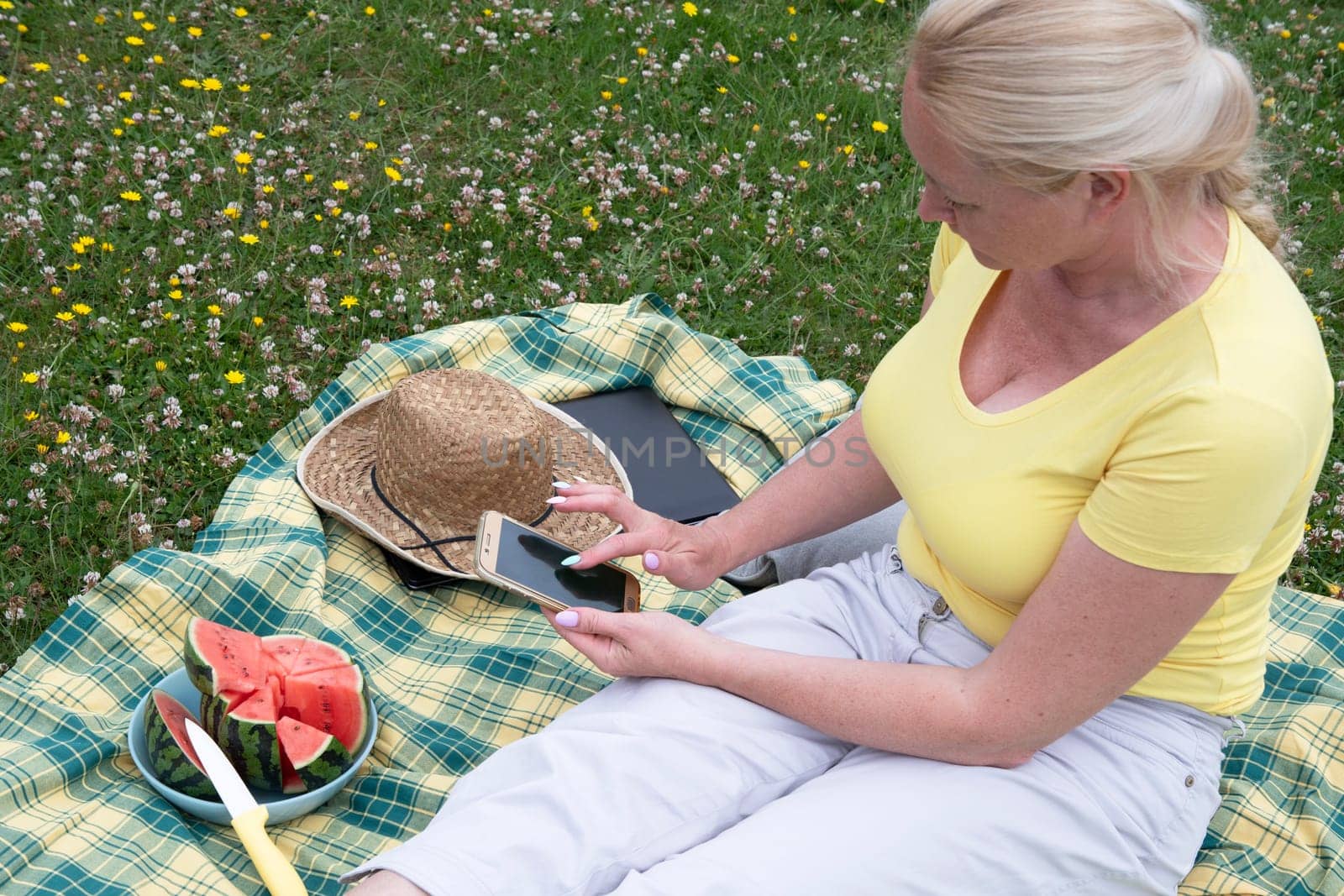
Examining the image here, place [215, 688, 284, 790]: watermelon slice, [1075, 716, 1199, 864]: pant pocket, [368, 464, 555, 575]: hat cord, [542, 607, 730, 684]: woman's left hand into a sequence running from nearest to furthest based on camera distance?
[1075, 716, 1199, 864]: pant pocket
[542, 607, 730, 684]: woman's left hand
[215, 688, 284, 790]: watermelon slice
[368, 464, 555, 575]: hat cord

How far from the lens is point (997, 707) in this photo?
180 cm

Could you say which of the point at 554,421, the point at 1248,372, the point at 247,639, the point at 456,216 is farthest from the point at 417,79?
the point at 1248,372

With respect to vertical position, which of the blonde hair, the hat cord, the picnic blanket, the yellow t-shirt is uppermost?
the blonde hair

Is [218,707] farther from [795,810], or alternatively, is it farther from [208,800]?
[795,810]

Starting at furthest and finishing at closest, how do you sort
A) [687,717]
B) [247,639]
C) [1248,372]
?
1. [247,639]
2. [687,717]
3. [1248,372]

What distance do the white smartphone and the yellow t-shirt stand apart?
2.03 ft

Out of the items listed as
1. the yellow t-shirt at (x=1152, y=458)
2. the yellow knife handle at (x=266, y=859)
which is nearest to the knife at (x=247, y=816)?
the yellow knife handle at (x=266, y=859)

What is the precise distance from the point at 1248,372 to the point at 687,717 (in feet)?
3.20

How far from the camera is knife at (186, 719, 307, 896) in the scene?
1.95m

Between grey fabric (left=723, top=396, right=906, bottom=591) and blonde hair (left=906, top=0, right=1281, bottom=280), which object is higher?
blonde hair (left=906, top=0, right=1281, bottom=280)

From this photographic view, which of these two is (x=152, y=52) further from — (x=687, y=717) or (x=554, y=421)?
(x=687, y=717)

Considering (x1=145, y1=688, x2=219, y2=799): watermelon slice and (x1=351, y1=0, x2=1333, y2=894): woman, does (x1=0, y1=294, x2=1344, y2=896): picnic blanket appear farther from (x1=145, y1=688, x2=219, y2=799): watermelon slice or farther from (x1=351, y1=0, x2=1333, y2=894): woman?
(x1=351, y1=0, x2=1333, y2=894): woman

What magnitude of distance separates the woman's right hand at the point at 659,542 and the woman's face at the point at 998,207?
86 centimetres

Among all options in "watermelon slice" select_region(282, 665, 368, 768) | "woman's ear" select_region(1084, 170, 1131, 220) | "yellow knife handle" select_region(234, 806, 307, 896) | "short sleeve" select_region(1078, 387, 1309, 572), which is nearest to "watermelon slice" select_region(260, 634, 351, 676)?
"watermelon slice" select_region(282, 665, 368, 768)
